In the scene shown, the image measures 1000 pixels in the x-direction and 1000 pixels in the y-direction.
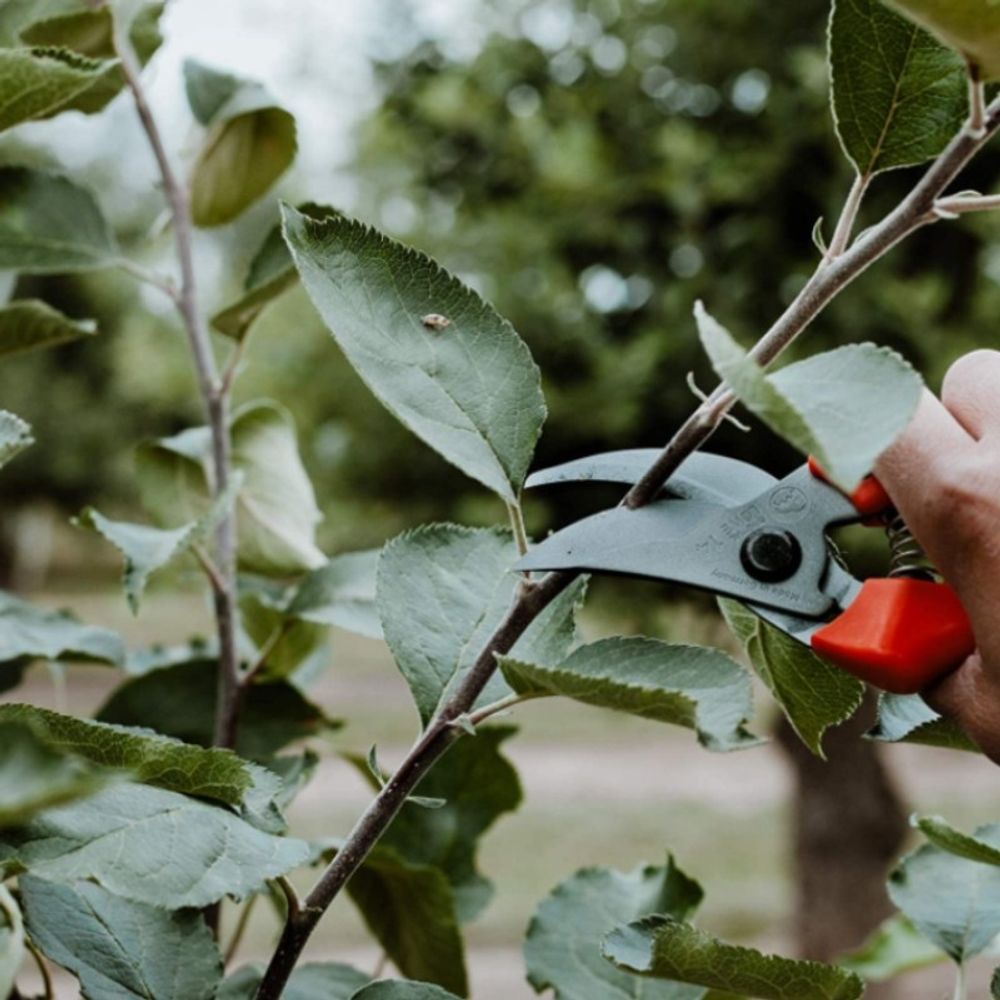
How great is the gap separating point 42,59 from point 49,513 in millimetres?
18955

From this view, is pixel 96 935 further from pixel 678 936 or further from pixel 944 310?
pixel 944 310

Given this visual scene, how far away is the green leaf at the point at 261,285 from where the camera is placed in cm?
85

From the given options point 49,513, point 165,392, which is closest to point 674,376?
point 165,392

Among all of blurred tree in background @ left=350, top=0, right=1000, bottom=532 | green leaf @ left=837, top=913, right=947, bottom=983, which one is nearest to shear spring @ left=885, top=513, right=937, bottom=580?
green leaf @ left=837, top=913, right=947, bottom=983

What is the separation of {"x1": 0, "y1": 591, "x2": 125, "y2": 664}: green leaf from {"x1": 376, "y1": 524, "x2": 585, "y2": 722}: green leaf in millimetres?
279

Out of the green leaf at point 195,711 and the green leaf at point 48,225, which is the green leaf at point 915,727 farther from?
the green leaf at point 48,225

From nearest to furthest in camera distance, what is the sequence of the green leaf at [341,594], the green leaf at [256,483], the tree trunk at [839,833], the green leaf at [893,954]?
the green leaf at [341,594]
the green leaf at [256,483]
the green leaf at [893,954]
the tree trunk at [839,833]

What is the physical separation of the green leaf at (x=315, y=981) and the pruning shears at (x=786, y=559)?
308 mm

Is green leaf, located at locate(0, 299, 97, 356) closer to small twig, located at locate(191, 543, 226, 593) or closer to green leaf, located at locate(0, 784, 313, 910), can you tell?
small twig, located at locate(191, 543, 226, 593)

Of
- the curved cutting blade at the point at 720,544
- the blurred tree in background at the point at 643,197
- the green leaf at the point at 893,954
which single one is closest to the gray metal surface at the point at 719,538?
the curved cutting blade at the point at 720,544

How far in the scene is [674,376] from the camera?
3.44 metres

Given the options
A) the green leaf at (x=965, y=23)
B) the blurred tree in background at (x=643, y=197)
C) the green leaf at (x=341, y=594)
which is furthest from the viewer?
the blurred tree in background at (x=643, y=197)

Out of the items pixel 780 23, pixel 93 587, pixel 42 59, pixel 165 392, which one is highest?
pixel 42 59

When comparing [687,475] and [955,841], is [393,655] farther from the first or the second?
[955,841]
